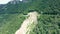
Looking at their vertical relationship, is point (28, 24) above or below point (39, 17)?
below

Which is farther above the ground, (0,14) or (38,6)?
(38,6)

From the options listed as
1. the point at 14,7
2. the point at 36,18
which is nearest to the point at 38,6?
the point at 36,18

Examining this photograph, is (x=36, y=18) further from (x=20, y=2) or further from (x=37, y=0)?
(x=20, y=2)

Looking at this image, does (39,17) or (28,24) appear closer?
(28,24)

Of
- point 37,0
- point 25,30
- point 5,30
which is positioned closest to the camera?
point 25,30
